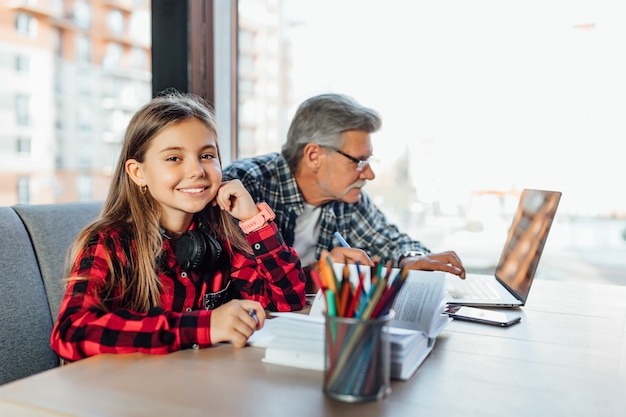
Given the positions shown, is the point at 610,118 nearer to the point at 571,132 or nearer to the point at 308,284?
the point at 571,132

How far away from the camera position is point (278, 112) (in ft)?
9.23

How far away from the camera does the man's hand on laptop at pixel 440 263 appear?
66.0 inches

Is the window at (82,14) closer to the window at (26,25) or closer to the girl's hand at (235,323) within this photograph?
the window at (26,25)

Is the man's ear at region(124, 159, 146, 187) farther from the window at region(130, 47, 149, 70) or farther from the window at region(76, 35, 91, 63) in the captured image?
the window at region(130, 47, 149, 70)

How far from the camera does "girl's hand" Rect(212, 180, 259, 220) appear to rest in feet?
4.91

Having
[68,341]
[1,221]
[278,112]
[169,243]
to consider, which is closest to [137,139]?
[169,243]

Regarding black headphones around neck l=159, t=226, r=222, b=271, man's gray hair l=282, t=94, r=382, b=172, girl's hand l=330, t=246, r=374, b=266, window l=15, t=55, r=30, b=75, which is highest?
window l=15, t=55, r=30, b=75

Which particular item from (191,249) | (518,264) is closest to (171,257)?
(191,249)

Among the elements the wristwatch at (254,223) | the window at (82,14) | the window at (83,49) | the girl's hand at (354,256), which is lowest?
the girl's hand at (354,256)

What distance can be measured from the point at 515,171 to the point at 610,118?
1.25ft

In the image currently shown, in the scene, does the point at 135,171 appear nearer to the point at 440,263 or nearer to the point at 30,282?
the point at 30,282

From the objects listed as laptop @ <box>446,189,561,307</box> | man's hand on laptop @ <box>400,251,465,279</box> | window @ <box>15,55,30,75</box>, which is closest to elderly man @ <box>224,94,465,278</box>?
man's hand on laptop @ <box>400,251,465,279</box>

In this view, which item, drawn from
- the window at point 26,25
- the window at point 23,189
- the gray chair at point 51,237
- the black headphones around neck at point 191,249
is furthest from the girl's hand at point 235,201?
the window at point 26,25

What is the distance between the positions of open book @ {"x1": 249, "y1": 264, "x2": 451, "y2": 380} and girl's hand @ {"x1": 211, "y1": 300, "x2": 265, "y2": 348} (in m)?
0.03
